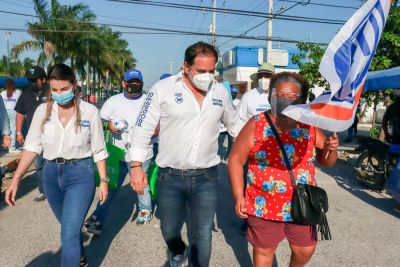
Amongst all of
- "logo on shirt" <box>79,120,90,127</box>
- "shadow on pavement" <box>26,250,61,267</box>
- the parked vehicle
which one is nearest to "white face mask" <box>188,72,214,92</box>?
"logo on shirt" <box>79,120,90,127</box>

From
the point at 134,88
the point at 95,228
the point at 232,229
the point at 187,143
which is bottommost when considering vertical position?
the point at 232,229

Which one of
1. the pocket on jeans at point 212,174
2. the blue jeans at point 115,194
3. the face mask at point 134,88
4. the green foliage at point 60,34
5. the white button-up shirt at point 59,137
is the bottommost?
the blue jeans at point 115,194

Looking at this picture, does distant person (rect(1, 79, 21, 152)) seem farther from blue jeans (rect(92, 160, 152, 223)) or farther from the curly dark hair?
the curly dark hair

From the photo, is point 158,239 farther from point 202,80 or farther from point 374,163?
point 374,163

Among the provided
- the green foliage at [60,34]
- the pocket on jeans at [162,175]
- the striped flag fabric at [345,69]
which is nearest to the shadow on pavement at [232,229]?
A: the pocket on jeans at [162,175]

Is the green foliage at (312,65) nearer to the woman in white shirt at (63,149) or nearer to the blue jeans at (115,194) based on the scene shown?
the blue jeans at (115,194)

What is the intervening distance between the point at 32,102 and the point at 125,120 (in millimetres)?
2123

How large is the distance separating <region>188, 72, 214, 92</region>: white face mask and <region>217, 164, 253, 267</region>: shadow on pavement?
1919 mm

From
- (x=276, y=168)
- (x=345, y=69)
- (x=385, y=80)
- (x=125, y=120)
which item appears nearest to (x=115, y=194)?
(x=125, y=120)

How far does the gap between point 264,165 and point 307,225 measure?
0.52m

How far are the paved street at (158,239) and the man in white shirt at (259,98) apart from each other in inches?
57.4

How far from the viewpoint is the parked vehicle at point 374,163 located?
6.81 metres

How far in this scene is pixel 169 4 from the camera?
16.2m

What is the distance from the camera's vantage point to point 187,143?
9.43ft
